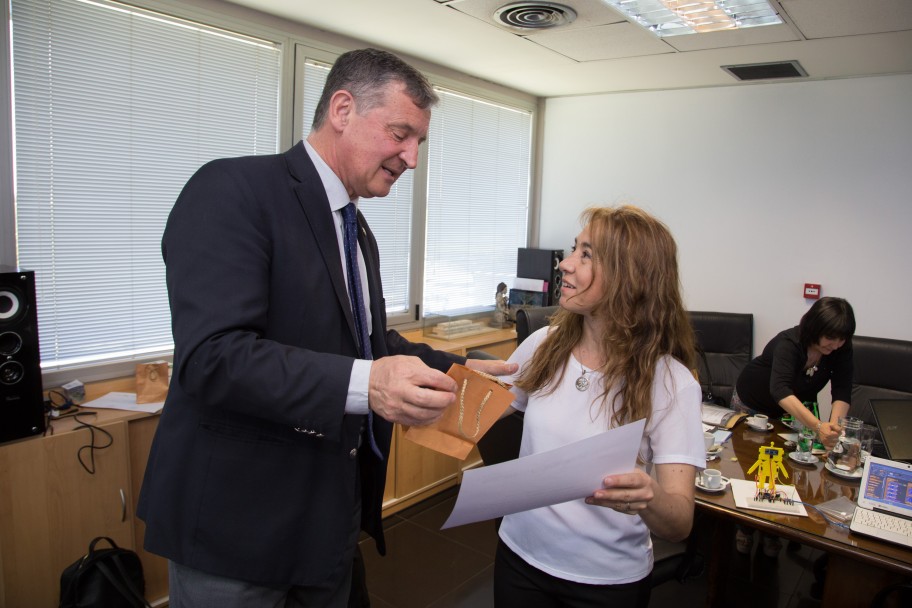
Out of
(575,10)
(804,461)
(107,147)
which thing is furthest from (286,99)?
(804,461)

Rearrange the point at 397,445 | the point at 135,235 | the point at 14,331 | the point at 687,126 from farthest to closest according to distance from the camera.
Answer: the point at 687,126 → the point at 397,445 → the point at 135,235 → the point at 14,331

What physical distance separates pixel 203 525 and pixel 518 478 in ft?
1.89

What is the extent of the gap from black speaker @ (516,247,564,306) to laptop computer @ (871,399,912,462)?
268 cm

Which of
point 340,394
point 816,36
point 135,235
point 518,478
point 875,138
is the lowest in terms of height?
point 518,478

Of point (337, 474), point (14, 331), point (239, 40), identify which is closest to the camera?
point (337, 474)

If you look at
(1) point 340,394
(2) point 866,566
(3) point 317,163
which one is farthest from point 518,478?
(2) point 866,566

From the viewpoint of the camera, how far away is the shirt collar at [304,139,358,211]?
50.9 inches

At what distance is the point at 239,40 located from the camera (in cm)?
309

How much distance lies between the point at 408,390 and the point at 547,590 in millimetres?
818

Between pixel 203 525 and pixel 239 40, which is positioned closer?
pixel 203 525

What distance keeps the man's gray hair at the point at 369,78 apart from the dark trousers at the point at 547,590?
112 centimetres

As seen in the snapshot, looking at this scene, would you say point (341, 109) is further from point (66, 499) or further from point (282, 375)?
point (66, 499)

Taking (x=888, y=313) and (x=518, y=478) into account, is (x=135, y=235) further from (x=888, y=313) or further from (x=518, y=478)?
(x=888, y=313)

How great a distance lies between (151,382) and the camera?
8.95 feet
